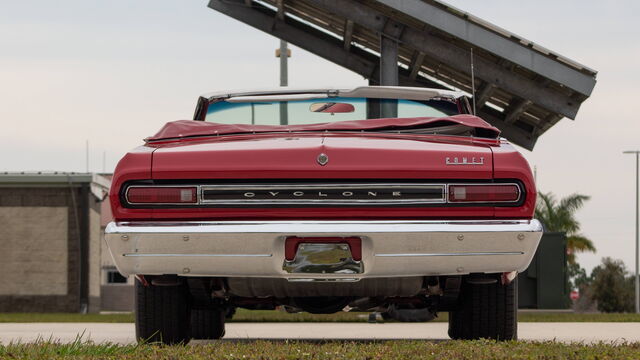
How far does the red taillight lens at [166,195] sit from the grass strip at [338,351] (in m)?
0.82

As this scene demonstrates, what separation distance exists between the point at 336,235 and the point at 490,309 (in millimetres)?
1505

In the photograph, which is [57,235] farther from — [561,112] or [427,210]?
[427,210]

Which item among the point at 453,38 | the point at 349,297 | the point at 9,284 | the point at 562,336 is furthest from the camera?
the point at 9,284

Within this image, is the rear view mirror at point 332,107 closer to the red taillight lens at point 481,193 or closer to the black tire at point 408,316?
the red taillight lens at point 481,193

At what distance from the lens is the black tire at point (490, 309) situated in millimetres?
6410

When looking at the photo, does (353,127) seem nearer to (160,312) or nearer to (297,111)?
(297,111)

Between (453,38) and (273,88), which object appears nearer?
(273,88)

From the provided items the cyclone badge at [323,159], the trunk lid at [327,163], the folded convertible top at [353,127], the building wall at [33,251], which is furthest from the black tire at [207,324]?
the building wall at [33,251]

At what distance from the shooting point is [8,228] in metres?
29.5

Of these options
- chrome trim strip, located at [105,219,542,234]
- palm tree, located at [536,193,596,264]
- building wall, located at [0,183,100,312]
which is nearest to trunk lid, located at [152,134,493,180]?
chrome trim strip, located at [105,219,542,234]

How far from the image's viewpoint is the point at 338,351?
223 inches

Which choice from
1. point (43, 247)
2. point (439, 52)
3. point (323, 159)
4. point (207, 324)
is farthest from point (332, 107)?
point (43, 247)

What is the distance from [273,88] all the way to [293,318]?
7.80 meters

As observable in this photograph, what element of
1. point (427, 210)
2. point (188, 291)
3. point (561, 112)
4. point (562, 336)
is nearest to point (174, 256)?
point (188, 291)
